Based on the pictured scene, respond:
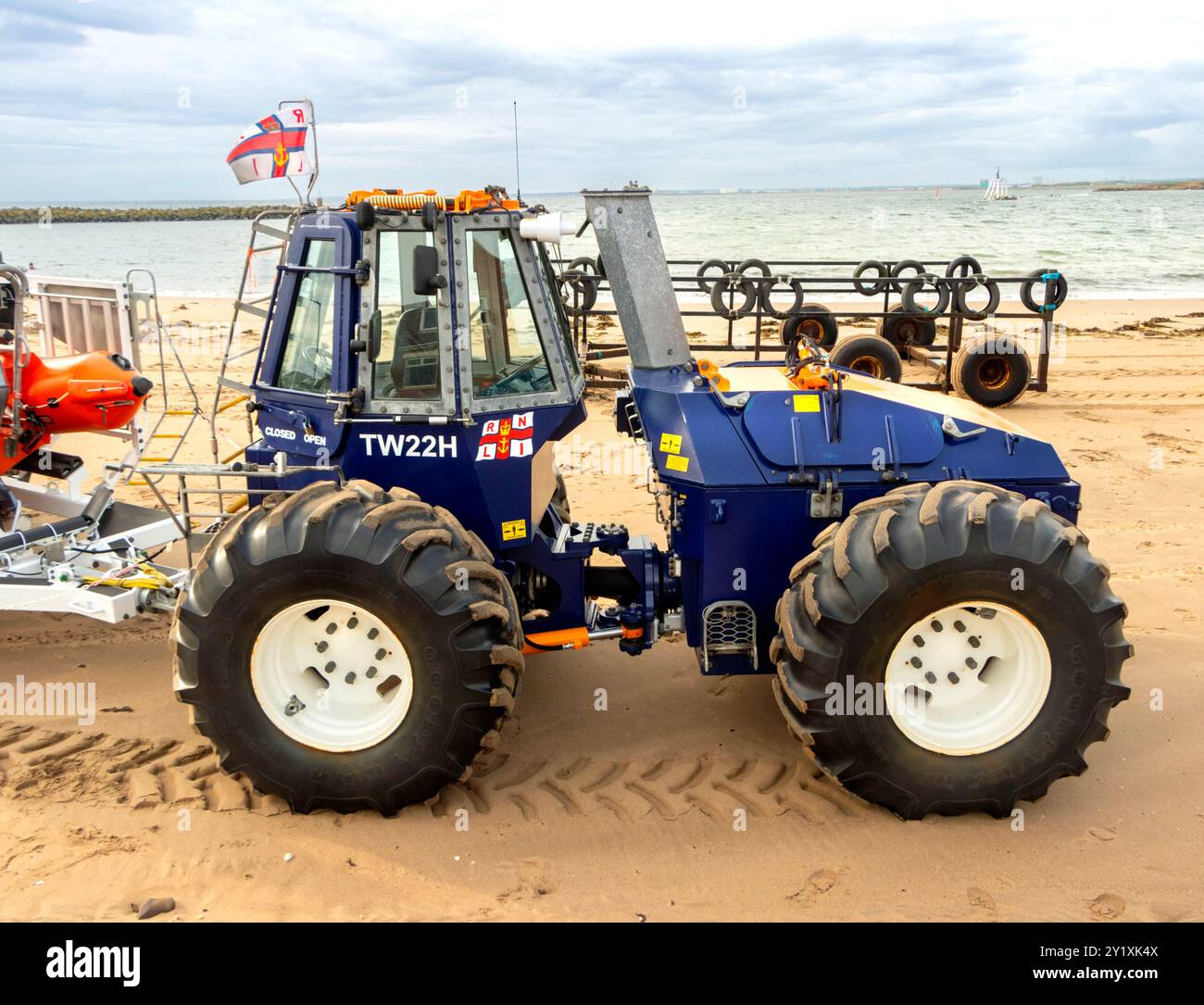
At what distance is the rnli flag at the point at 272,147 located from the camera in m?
4.50

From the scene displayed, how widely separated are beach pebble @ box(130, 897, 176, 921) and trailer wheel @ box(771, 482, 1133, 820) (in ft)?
7.97

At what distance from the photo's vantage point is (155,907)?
3.66 metres

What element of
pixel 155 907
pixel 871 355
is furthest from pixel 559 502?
pixel 871 355

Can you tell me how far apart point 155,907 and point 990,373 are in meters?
10.8

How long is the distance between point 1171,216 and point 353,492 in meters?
72.2

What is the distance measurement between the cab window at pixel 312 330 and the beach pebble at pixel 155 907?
2123 mm

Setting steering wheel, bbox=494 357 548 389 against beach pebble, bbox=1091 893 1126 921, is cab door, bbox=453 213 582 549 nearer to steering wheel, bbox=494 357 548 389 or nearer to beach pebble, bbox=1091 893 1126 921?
steering wheel, bbox=494 357 548 389

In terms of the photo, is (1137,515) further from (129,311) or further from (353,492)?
(129,311)

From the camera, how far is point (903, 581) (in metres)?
3.86

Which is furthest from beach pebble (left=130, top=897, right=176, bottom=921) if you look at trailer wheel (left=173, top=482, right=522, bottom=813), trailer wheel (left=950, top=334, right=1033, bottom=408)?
trailer wheel (left=950, top=334, right=1033, bottom=408)

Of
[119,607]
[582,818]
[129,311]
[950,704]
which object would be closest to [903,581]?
[950,704]

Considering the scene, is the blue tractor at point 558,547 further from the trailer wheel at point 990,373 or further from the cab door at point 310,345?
the trailer wheel at point 990,373

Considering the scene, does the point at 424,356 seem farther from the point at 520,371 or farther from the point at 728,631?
the point at 728,631

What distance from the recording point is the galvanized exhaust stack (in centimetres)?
459
